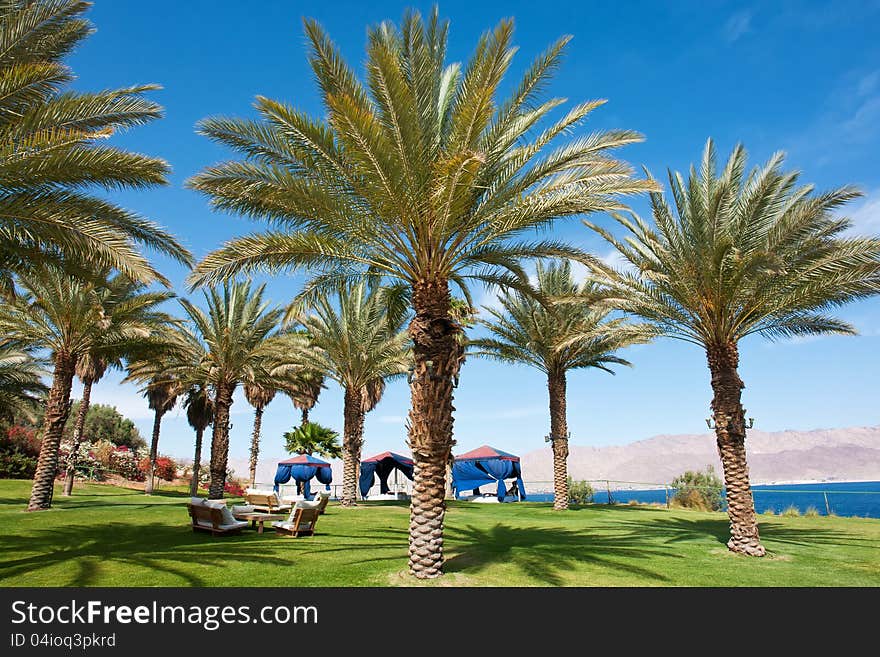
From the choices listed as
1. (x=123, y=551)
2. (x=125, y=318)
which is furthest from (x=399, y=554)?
(x=125, y=318)

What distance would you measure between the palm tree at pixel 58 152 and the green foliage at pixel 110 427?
4467 centimetres

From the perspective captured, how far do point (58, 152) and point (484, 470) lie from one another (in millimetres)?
27405

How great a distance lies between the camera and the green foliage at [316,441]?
37.7 meters

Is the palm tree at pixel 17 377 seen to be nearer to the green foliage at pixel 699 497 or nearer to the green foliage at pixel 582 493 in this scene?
the green foliage at pixel 582 493

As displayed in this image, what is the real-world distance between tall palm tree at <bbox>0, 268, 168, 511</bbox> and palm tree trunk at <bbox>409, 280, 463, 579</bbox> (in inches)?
475

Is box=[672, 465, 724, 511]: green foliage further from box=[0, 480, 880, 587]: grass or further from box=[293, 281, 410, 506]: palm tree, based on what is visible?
box=[293, 281, 410, 506]: palm tree

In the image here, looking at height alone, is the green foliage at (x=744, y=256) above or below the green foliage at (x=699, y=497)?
above

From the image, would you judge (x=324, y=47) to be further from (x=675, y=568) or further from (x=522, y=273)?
(x=675, y=568)

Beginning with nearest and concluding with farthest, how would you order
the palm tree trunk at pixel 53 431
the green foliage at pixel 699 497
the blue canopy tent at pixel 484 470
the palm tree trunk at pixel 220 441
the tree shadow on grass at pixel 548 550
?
the tree shadow on grass at pixel 548 550 < the palm tree trunk at pixel 53 431 < the palm tree trunk at pixel 220 441 < the green foliage at pixel 699 497 < the blue canopy tent at pixel 484 470

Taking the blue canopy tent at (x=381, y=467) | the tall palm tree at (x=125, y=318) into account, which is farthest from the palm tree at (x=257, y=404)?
the tall palm tree at (x=125, y=318)

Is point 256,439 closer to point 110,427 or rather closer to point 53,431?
point 53,431

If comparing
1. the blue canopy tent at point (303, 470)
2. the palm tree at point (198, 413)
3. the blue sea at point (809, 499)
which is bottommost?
the blue sea at point (809, 499)

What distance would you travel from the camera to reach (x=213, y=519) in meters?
12.6

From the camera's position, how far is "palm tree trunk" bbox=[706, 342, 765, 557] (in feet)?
38.0
